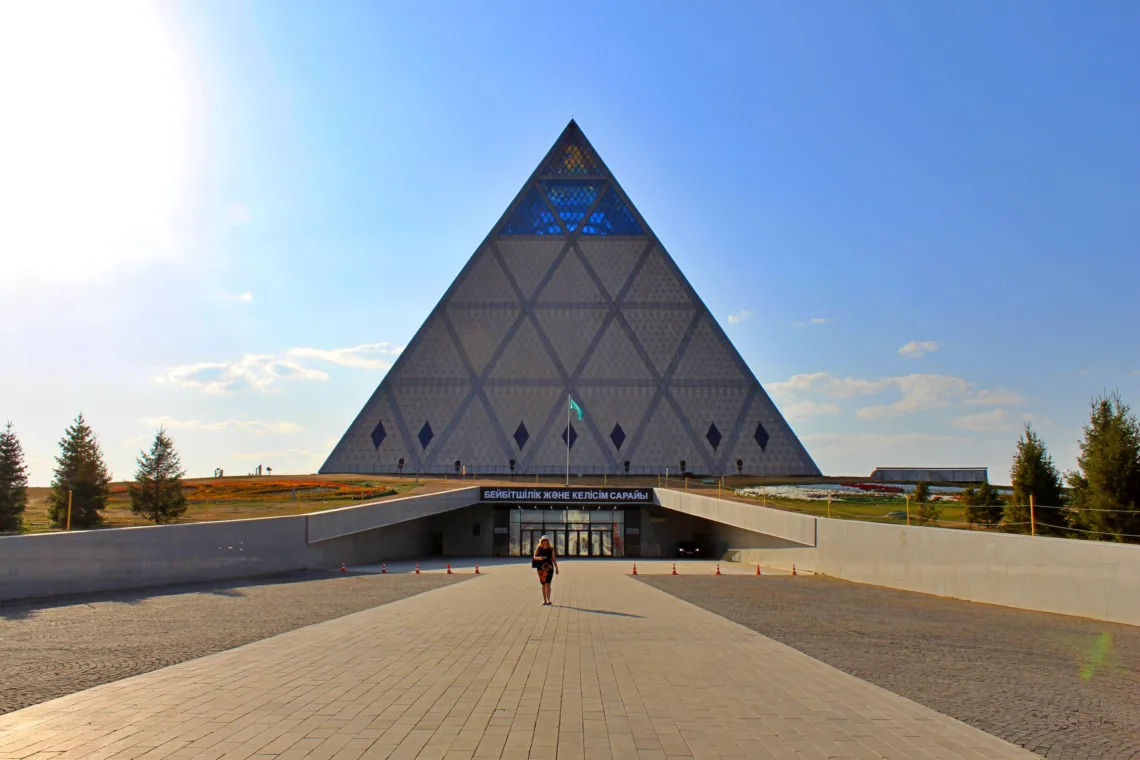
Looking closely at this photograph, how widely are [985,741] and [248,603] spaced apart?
445 inches

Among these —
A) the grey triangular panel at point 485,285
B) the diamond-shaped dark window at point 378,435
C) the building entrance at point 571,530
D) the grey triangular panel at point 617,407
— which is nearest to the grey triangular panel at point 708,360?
the grey triangular panel at point 617,407

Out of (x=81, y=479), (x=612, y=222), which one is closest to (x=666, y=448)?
(x=612, y=222)

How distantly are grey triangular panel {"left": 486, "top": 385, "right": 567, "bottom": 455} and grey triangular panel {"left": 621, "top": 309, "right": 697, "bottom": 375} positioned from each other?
6.01m

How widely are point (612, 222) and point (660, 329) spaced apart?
316 inches

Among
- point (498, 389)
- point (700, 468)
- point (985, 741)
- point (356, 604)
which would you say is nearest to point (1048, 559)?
point (985, 741)

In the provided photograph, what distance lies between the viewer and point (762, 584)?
17.2 m

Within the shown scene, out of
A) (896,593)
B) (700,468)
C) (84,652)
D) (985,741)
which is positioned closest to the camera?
(985,741)

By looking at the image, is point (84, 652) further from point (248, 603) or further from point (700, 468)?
point (700, 468)

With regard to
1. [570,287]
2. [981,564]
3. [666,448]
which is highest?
[570,287]

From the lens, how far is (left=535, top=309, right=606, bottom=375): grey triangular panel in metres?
47.6

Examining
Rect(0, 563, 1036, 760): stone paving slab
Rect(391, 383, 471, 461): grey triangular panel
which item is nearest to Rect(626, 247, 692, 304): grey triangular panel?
Rect(391, 383, 471, 461): grey triangular panel

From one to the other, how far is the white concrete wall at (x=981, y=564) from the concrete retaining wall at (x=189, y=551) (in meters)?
13.2

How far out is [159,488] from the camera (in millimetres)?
24594

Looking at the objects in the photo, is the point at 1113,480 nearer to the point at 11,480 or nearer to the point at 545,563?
the point at 545,563
